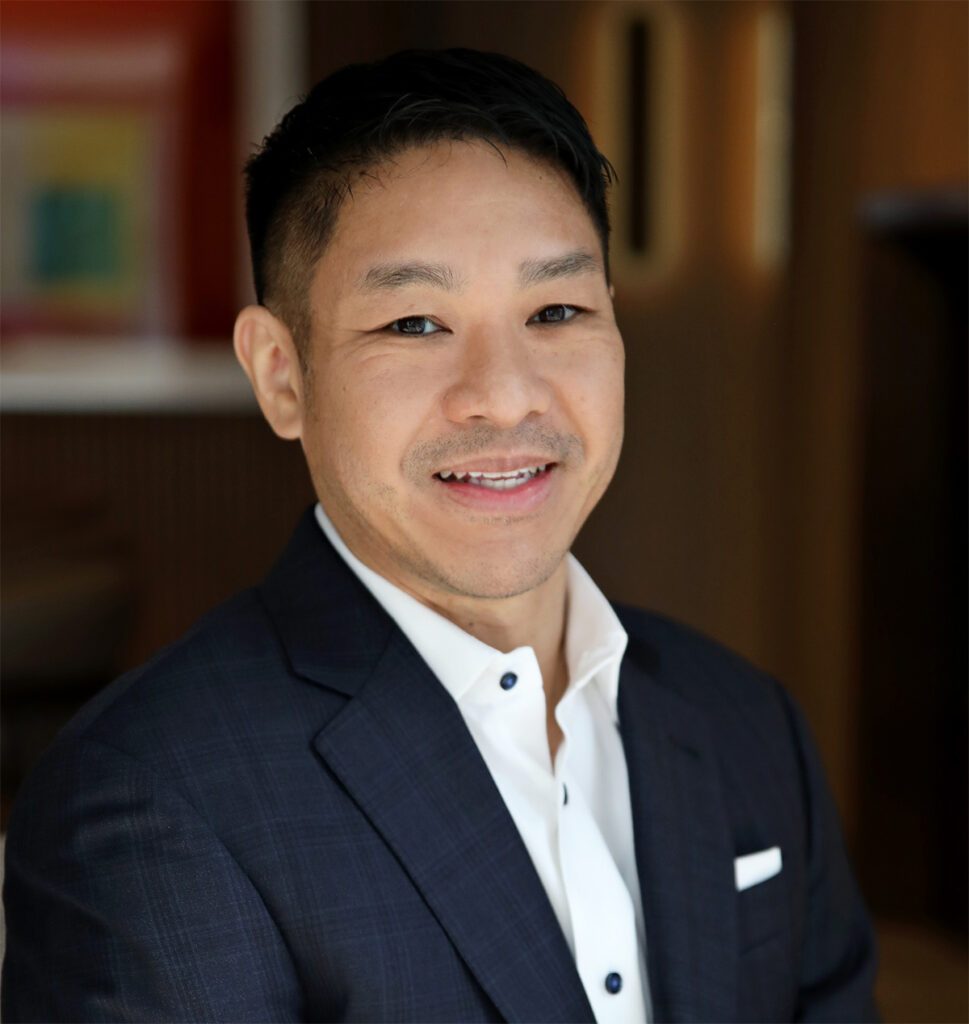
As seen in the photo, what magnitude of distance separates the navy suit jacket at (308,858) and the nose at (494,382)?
23cm

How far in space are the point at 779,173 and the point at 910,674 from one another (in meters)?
1.42

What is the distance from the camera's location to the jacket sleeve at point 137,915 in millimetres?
1043

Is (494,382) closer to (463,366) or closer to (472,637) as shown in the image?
(463,366)

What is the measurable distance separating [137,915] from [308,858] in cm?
14

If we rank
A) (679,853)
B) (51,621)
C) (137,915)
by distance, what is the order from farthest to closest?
(51,621), (679,853), (137,915)

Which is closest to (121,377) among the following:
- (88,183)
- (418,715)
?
(88,183)

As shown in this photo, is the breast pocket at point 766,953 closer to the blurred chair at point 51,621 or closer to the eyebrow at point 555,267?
the eyebrow at point 555,267

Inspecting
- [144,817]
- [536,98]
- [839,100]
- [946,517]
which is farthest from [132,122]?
[144,817]

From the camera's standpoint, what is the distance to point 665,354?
3865mm

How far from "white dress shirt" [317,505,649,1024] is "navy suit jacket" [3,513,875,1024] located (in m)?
0.03

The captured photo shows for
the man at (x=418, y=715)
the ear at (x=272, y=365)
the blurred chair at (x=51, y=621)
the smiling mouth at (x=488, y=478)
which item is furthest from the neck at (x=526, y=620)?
the blurred chair at (x=51, y=621)

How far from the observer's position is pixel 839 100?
139 inches

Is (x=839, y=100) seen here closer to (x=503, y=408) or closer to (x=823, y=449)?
(x=823, y=449)

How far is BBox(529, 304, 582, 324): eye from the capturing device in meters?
1.25
